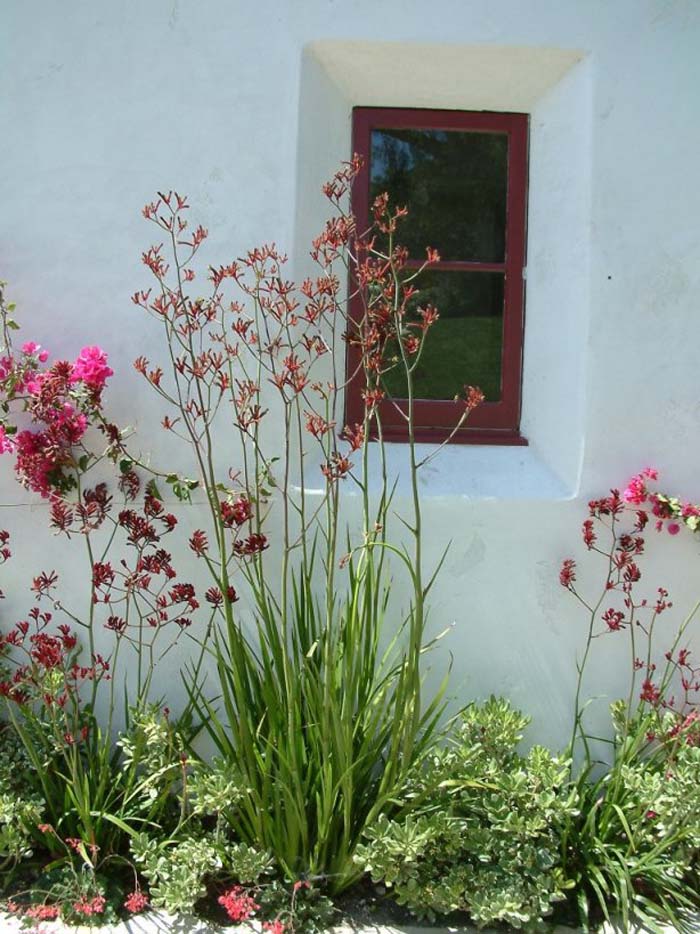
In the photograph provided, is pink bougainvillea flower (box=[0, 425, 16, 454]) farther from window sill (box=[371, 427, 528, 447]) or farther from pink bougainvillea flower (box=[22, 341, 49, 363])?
window sill (box=[371, 427, 528, 447])

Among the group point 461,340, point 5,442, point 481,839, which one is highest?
point 461,340

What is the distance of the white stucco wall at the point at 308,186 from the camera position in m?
2.71

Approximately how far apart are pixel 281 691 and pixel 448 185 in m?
1.87

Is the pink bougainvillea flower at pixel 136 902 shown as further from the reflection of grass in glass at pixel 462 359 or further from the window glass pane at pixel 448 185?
the window glass pane at pixel 448 185

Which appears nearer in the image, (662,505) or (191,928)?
(191,928)

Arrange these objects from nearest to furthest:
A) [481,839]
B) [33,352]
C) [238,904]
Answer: [238,904]
[481,839]
[33,352]

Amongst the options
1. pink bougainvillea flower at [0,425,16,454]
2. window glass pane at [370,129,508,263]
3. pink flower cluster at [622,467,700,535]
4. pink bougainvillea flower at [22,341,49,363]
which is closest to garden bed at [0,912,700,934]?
pink flower cluster at [622,467,700,535]

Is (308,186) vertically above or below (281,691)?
above

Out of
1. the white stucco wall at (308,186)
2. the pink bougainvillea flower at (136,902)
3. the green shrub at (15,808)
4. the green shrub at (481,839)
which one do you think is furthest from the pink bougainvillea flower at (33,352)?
the green shrub at (481,839)

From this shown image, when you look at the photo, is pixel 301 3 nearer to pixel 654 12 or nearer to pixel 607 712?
pixel 654 12

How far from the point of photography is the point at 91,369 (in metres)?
2.55

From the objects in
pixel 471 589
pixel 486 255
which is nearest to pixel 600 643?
pixel 471 589

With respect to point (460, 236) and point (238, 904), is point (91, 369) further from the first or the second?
point (238, 904)

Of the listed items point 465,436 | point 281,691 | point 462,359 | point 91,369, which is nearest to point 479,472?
point 465,436
